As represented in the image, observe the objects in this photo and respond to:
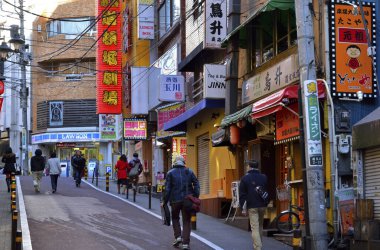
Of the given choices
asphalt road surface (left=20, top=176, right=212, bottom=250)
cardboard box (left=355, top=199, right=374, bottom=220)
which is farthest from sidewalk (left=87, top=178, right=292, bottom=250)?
cardboard box (left=355, top=199, right=374, bottom=220)

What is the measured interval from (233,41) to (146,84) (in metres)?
15.9

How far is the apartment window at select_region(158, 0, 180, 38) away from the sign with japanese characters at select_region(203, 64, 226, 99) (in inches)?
346

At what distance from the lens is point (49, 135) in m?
53.8

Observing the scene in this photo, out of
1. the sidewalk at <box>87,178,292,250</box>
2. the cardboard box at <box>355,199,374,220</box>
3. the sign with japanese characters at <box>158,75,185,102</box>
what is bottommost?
the sidewalk at <box>87,178,292,250</box>

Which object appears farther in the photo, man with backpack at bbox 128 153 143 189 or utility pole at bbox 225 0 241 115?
man with backpack at bbox 128 153 143 189

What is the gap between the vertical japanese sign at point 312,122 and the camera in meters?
11.2

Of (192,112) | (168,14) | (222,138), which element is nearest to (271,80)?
(222,138)

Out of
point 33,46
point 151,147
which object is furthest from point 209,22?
point 33,46

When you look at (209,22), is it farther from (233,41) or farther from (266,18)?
(266,18)

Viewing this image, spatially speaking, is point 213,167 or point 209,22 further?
point 213,167

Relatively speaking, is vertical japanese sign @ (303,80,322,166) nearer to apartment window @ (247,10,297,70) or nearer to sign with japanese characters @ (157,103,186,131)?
apartment window @ (247,10,297,70)

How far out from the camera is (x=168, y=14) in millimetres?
31281

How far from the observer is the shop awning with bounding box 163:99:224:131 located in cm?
2028

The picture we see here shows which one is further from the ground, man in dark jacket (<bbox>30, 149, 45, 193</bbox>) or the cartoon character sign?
the cartoon character sign
